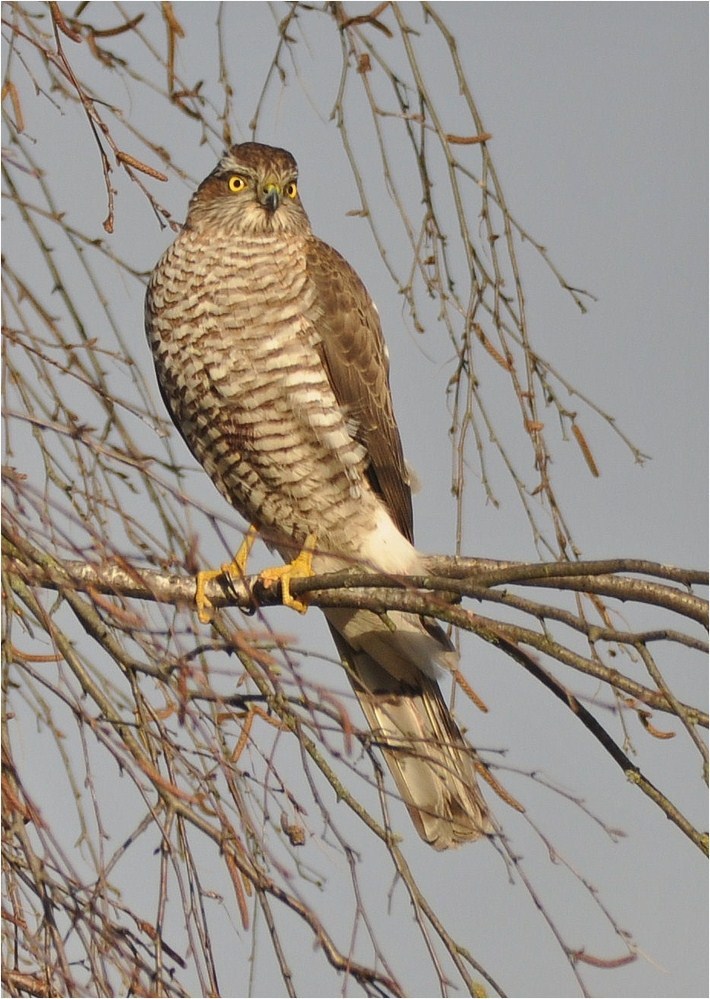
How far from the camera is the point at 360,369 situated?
4855mm

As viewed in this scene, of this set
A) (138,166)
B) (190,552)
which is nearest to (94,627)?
(190,552)

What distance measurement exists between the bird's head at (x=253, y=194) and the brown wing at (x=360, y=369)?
20cm

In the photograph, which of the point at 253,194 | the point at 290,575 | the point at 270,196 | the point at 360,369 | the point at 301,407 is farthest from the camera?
the point at 253,194

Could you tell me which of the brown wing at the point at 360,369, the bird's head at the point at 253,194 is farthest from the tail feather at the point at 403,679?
the bird's head at the point at 253,194

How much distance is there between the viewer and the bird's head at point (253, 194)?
5.06 m

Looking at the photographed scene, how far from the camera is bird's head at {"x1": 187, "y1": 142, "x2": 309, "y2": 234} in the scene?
16.6ft

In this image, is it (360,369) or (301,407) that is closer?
(301,407)

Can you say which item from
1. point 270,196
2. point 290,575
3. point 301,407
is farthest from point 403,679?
point 270,196

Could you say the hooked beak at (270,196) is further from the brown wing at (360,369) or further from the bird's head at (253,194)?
the brown wing at (360,369)

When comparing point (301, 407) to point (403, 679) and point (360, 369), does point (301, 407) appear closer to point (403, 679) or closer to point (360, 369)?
point (360, 369)

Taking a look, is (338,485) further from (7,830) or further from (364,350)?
(7,830)

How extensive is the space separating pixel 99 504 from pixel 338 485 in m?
1.57

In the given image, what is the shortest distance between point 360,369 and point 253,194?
895 mm

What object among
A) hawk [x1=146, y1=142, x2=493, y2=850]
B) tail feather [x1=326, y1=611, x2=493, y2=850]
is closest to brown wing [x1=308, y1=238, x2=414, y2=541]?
hawk [x1=146, y1=142, x2=493, y2=850]
